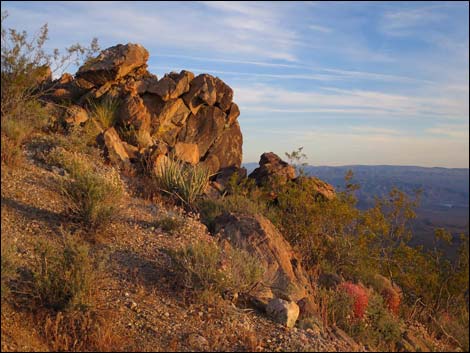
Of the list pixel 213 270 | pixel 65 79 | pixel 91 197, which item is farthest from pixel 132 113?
pixel 213 270

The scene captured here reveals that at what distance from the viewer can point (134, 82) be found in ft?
46.6

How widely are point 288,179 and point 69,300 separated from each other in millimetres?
9183

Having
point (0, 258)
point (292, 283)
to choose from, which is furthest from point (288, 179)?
point (0, 258)

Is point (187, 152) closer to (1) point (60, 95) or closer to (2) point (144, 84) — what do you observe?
(2) point (144, 84)

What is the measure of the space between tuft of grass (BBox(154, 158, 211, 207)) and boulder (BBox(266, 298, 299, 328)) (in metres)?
4.47

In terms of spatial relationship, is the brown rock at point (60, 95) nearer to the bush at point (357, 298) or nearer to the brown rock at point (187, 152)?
the brown rock at point (187, 152)

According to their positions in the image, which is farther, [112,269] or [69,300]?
[112,269]

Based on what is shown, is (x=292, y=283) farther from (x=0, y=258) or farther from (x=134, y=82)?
(x=134, y=82)

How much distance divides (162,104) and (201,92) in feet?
4.54

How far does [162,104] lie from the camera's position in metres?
14.4

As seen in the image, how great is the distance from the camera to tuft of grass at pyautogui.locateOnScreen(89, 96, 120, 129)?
40.4ft

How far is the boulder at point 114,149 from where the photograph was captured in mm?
10742

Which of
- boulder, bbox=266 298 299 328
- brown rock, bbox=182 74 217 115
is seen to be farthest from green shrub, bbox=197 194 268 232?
brown rock, bbox=182 74 217 115

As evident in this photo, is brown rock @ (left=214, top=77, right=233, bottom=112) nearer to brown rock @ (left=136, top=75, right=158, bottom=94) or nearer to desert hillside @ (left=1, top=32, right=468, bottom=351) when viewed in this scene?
desert hillside @ (left=1, top=32, right=468, bottom=351)
